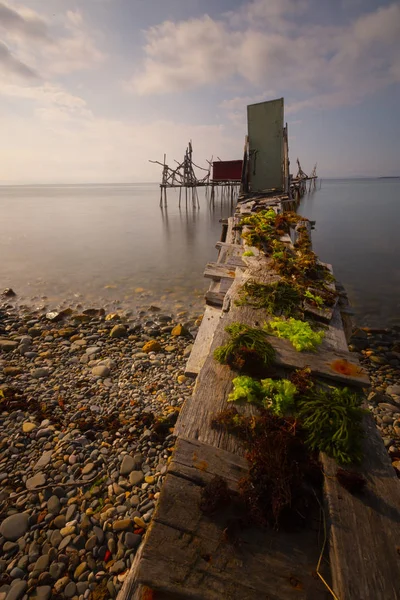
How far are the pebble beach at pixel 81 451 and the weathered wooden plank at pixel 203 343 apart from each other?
1.56 metres

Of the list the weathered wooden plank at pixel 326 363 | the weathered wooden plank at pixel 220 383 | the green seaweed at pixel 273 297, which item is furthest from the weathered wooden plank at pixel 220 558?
the green seaweed at pixel 273 297

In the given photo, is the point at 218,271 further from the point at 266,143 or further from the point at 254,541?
the point at 266,143

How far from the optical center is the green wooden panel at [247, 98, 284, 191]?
21734 millimetres

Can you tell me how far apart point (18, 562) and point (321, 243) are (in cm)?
2680

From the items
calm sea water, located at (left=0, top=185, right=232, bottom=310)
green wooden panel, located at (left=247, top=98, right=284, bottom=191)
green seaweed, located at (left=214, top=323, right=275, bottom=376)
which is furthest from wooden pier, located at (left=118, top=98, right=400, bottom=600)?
green wooden panel, located at (left=247, top=98, right=284, bottom=191)

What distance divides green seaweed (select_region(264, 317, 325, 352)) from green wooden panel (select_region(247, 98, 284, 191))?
1985cm

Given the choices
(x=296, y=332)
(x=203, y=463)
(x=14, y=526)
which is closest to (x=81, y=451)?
(x=14, y=526)

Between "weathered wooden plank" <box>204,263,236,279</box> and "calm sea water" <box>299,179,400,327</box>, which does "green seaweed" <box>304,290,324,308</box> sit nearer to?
"weathered wooden plank" <box>204,263,236,279</box>

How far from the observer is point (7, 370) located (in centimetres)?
692

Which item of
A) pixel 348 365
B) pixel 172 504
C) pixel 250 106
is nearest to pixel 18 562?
pixel 172 504

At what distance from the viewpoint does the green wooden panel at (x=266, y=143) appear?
21734 millimetres

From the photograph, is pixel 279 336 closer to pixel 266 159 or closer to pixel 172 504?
pixel 172 504

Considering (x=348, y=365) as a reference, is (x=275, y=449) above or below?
below

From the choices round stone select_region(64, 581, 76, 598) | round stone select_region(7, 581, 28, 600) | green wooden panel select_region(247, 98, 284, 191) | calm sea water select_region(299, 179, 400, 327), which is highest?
green wooden panel select_region(247, 98, 284, 191)
